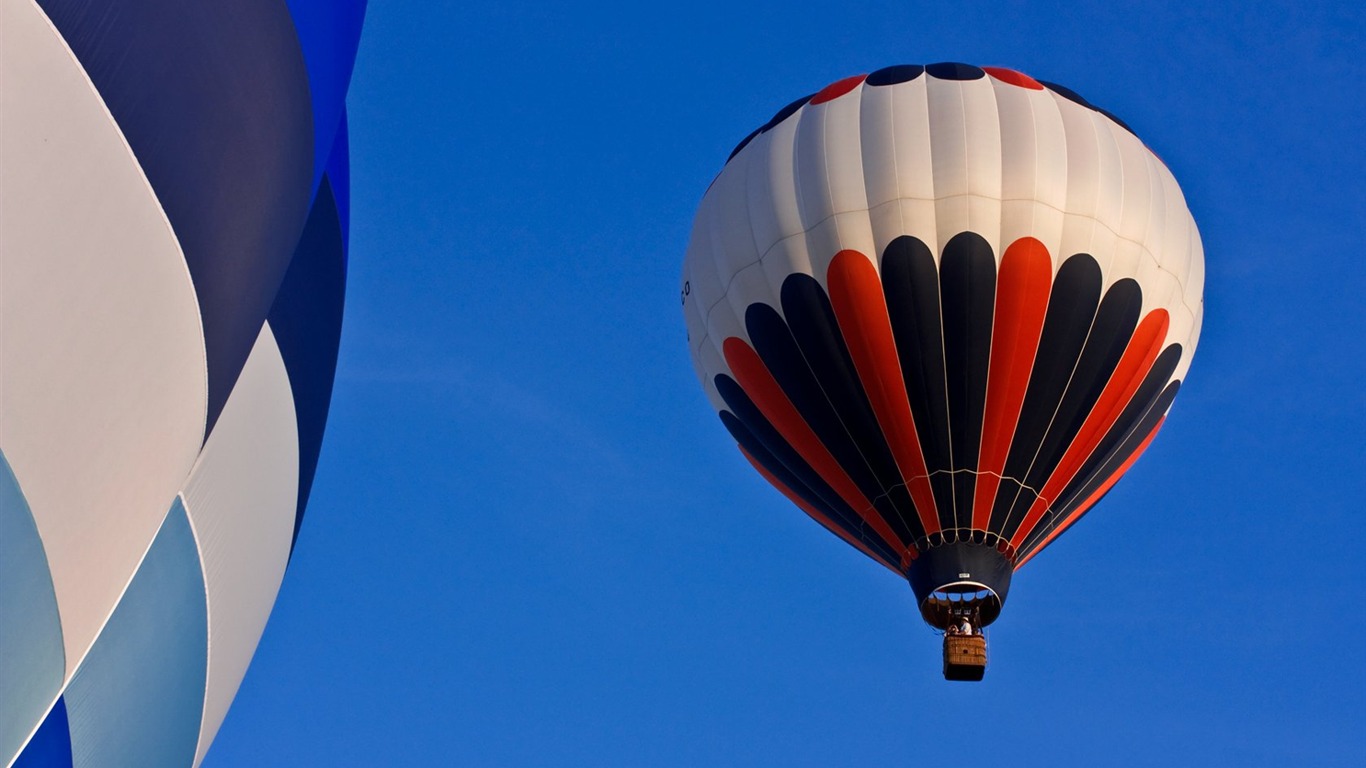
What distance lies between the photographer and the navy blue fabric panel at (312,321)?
8961mm

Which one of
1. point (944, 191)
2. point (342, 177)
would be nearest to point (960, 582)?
point (944, 191)

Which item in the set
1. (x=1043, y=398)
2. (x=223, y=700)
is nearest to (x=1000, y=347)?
(x=1043, y=398)

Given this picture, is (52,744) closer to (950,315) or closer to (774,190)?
(950,315)

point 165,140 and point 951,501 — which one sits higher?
point 951,501

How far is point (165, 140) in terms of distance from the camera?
6.61 m

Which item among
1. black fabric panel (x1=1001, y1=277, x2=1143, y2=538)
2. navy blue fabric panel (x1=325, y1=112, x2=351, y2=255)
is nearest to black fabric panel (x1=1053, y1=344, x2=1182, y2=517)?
black fabric panel (x1=1001, y1=277, x2=1143, y2=538)

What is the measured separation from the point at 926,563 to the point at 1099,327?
2027mm

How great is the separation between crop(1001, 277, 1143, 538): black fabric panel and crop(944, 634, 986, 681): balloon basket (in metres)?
0.75

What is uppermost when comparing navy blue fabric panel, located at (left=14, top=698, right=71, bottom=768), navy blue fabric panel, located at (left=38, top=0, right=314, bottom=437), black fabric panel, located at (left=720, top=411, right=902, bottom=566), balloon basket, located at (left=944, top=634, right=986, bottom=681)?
black fabric panel, located at (left=720, top=411, right=902, bottom=566)

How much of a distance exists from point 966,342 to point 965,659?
2080 millimetres

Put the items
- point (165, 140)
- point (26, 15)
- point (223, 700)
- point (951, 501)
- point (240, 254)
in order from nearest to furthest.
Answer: point (26, 15) < point (165, 140) < point (240, 254) < point (223, 700) < point (951, 501)

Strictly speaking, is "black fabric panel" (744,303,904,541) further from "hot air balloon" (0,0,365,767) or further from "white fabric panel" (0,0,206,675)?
"white fabric panel" (0,0,206,675)

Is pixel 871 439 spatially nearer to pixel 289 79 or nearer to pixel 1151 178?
pixel 1151 178

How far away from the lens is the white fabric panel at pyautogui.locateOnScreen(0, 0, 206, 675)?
5.86 meters
